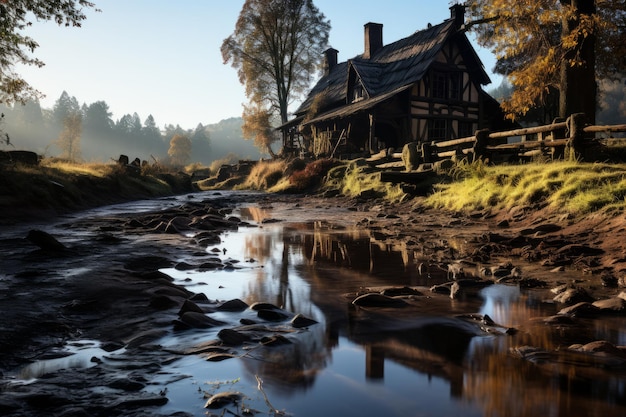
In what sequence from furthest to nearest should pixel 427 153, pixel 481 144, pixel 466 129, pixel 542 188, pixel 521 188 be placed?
pixel 466 129 → pixel 427 153 → pixel 481 144 → pixel 521 188 → pixel 542 188

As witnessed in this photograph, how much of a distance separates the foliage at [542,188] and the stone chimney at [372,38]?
954 inches

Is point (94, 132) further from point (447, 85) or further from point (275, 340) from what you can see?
point (275, 340)

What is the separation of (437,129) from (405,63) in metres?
4.65

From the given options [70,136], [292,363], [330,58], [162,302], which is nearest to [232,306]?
[162,302]

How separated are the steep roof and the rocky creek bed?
1757 centimetres

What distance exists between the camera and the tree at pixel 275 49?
121 ft

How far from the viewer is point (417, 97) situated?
80.0ft

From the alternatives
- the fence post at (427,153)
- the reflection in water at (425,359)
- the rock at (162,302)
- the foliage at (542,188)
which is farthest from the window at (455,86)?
the rock at (162,302)

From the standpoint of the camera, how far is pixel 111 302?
354 cm

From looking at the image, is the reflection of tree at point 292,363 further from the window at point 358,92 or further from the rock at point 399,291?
the window at point 358,92

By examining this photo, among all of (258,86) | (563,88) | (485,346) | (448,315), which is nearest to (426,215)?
(563,88)

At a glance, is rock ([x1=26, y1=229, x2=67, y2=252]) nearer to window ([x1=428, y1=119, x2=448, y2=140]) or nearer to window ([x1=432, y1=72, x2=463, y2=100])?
window ([x1=428, y1=119, x2=448, y2=140])

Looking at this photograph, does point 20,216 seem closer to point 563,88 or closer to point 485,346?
point 485,346

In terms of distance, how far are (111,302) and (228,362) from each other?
163 centimetres
